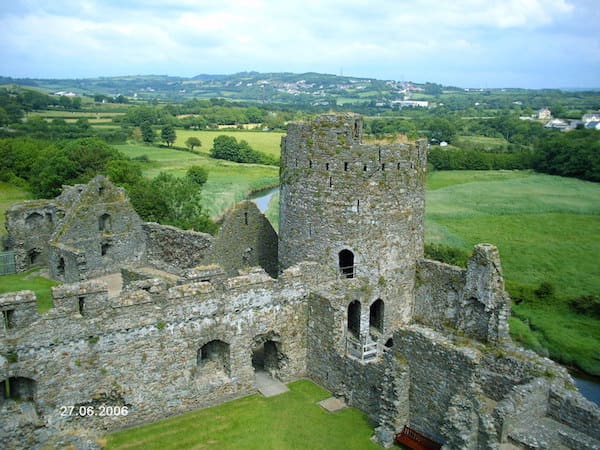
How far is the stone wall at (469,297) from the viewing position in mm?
16438

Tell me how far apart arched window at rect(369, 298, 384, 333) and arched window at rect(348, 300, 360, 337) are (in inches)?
24.2

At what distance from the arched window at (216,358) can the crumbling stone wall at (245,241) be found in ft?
16.3

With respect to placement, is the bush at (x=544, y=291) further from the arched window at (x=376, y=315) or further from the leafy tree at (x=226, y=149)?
the leafy tree at (x=226, y=149)

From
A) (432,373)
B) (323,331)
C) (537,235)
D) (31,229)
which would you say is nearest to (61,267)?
(31,229)

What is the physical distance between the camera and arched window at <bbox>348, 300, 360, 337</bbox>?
1739cm

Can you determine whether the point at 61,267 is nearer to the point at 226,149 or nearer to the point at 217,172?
the point at 217,172

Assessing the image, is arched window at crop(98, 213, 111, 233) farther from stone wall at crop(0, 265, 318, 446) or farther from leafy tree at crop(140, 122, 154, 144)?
leafy tree at crop(140, 122, 154, 144)

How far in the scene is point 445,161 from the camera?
7950 centimetres

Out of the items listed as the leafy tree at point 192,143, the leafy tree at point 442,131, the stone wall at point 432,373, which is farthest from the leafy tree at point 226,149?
the stone wall at point 432,373

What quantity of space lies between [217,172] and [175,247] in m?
50.1

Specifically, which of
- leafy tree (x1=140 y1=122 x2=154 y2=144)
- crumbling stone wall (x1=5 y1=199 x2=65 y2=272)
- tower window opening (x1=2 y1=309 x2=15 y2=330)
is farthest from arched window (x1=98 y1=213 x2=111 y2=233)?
leafy tree (x1=140 y1=122 x2=154 y2=144)

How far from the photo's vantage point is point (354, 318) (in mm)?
17844

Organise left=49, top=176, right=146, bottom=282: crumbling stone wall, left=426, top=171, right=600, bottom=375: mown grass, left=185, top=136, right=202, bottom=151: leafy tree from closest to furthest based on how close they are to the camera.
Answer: left=49, top=176, right=146, bottom=282: crumbling stone wall, left=426, top=171, right=600, bottom=375: mown grass, left=185, top=136, right=202, bottom=151: leafy tree

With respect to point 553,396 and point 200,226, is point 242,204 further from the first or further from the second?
point 200,226
